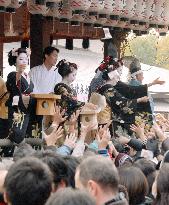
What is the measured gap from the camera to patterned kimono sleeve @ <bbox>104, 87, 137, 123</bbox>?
9.89 meters

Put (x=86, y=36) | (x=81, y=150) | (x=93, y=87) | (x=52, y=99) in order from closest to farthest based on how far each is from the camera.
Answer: (x=81, y=150) < (x=52, y=99) < (x=93, y=87) < (x=86, y=36)

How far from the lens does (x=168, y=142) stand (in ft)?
22.5

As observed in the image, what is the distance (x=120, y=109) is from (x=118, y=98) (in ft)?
0.57

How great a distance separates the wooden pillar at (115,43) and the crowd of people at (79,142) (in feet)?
6.80

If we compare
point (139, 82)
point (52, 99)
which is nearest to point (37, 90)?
point (52, 99)

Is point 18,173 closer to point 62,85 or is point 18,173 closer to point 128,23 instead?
point 62,85

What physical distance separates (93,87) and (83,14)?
1282 millimetres

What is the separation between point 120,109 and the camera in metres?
9.97

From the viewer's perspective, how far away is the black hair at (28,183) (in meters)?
3.42

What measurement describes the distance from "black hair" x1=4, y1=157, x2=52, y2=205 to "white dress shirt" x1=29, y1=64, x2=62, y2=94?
5.83 metres

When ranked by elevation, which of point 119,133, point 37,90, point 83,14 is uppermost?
point 83,14

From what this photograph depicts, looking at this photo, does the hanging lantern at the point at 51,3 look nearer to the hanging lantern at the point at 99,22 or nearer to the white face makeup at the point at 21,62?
the white face makeup at the point at 21,62

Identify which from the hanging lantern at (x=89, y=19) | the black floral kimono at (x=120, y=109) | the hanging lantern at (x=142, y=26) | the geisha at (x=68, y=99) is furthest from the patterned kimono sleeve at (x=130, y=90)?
the hanging lantern at (x=142, y=26)

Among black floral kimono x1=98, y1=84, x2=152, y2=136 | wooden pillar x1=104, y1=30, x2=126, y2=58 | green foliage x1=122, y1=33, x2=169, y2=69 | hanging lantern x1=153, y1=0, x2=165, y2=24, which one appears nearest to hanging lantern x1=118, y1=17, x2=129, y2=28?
wooden pillar x1=104, y1=30, x2=126, y2=58
